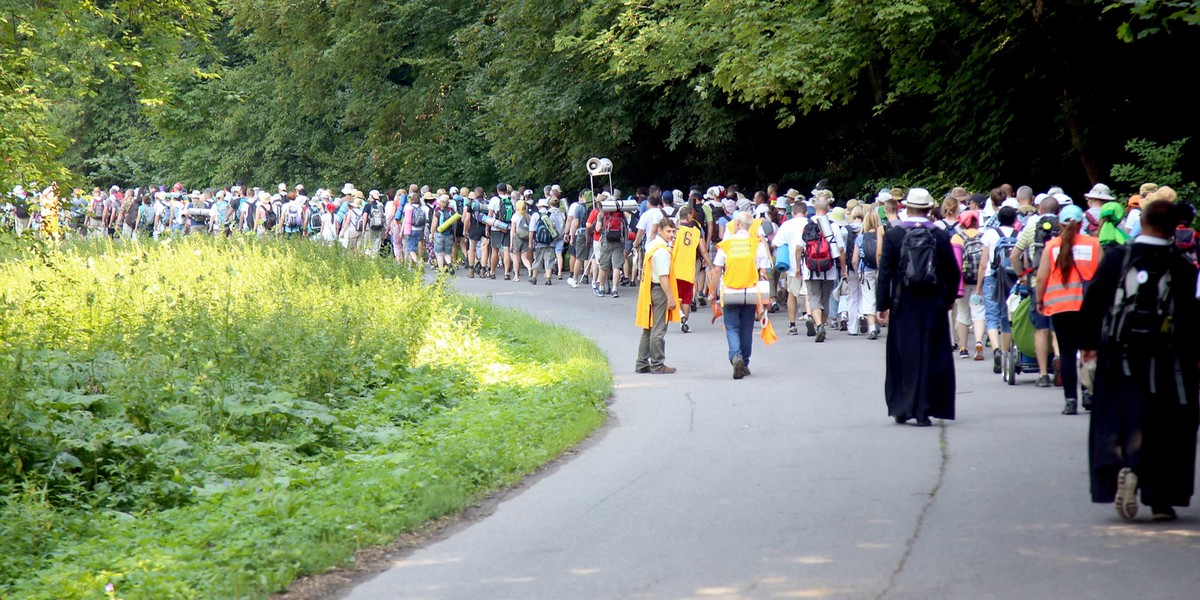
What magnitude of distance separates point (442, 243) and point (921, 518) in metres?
23.0

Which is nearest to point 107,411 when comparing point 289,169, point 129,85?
point 289,169

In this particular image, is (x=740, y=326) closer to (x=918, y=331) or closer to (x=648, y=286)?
(x=648, y=286)

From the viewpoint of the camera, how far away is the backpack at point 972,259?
1612 centimetres

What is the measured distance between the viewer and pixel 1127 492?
780 centimetres

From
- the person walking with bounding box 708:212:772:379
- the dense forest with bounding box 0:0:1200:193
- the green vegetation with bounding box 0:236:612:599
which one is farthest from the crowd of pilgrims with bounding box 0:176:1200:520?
the dense forest with bounding box 0:0:1200:193

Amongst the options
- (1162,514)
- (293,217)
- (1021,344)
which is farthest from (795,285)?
(293,217)

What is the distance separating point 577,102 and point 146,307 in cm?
1923

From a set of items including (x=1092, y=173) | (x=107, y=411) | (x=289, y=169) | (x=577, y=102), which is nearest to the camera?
(x=107, y=411)

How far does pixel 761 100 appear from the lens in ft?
83.7

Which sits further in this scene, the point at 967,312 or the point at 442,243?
the point at 442,243

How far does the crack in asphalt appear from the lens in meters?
6.73

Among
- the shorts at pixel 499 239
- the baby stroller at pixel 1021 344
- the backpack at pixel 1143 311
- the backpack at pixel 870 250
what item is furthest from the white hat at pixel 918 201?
the shorts at pixel 499 239

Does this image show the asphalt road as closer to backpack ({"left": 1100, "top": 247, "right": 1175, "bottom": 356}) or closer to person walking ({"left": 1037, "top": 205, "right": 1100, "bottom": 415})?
person walking ({"left": 1037, "top": 205, "right": 1100, "bottom": 415})

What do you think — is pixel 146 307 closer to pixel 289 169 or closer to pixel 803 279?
pixel 803 279
